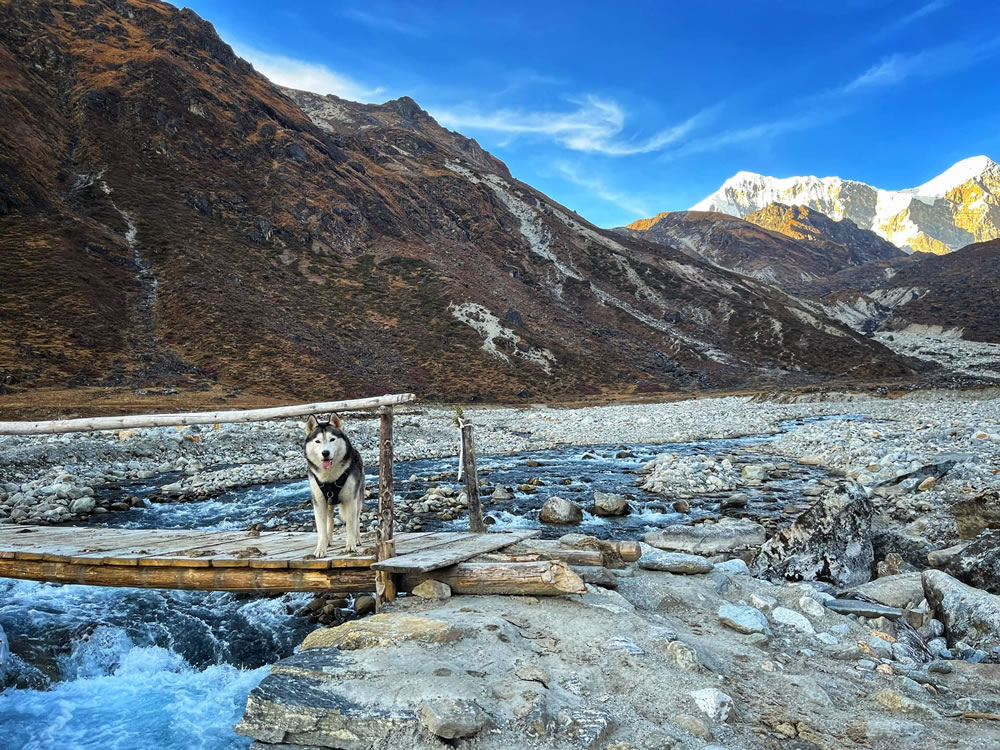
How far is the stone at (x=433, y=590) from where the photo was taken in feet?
22.8

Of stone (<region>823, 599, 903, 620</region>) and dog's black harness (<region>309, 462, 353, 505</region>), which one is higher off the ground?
dog's black harness (<region>309, 462, 353, 505</region>)

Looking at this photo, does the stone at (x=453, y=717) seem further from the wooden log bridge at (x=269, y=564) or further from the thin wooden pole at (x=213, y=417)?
the thin wooden pole at (x=213, y=417)

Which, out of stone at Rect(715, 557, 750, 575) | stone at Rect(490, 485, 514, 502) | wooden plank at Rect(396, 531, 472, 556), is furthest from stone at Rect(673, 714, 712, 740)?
stone at Rect(490, 485, 514, 502)

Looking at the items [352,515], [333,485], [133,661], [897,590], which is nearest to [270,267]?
[133,661]

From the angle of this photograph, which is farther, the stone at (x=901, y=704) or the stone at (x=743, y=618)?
the stone at (x=743, y=618)

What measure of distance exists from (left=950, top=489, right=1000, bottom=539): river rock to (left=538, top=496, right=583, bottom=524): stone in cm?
813

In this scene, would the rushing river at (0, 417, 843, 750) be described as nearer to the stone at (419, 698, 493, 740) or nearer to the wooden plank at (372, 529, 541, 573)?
the wooden plank at (372, 529, 541, 573)

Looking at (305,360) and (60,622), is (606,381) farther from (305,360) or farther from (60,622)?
(60,622)

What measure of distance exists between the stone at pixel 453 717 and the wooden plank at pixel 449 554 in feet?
8.28

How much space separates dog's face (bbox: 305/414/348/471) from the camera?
22.2 ft

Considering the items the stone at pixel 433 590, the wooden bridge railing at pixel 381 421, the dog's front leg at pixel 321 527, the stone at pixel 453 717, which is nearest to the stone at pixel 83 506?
the wooden bridge railing at pixel 381 421

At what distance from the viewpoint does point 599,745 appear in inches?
160

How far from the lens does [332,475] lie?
6961 mm

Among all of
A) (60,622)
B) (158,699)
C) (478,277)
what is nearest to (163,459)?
(60,622)
